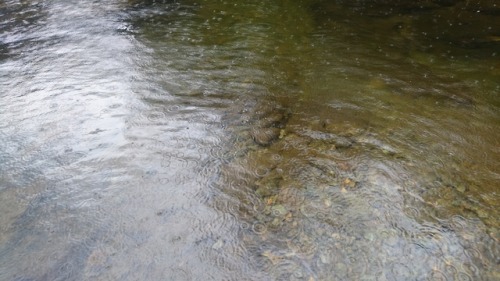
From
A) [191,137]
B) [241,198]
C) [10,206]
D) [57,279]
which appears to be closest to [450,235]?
[241,198]

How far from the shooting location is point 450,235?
311 cm

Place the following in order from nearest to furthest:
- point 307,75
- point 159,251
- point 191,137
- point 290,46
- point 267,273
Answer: point 267,273 → point 159,251 → point 191,137 → point 307,75 → point 290,46

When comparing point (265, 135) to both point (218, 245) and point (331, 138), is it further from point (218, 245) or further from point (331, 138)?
point (218, 245)

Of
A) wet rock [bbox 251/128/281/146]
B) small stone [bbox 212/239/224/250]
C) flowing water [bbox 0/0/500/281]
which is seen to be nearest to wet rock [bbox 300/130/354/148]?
flowing water [bbox 0/0/500/281]

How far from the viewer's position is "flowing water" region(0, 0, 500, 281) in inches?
121

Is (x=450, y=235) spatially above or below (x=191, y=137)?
above

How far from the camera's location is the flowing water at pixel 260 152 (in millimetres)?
3086

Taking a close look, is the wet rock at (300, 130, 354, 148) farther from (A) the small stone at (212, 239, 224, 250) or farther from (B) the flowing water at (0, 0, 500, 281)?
(A) the small stone at (212, 239, 224, 250)

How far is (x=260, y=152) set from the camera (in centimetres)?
413

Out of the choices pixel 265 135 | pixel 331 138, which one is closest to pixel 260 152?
pixel 265 135

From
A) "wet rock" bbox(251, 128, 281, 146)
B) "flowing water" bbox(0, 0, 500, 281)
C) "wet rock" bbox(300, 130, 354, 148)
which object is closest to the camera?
"flowing water" bbox(0, 0, 500, 281)

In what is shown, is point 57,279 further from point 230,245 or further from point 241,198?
point 241,198

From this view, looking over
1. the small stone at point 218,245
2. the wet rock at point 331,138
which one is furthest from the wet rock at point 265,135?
the small stone at point 218,245

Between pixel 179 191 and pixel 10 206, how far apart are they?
168cm
